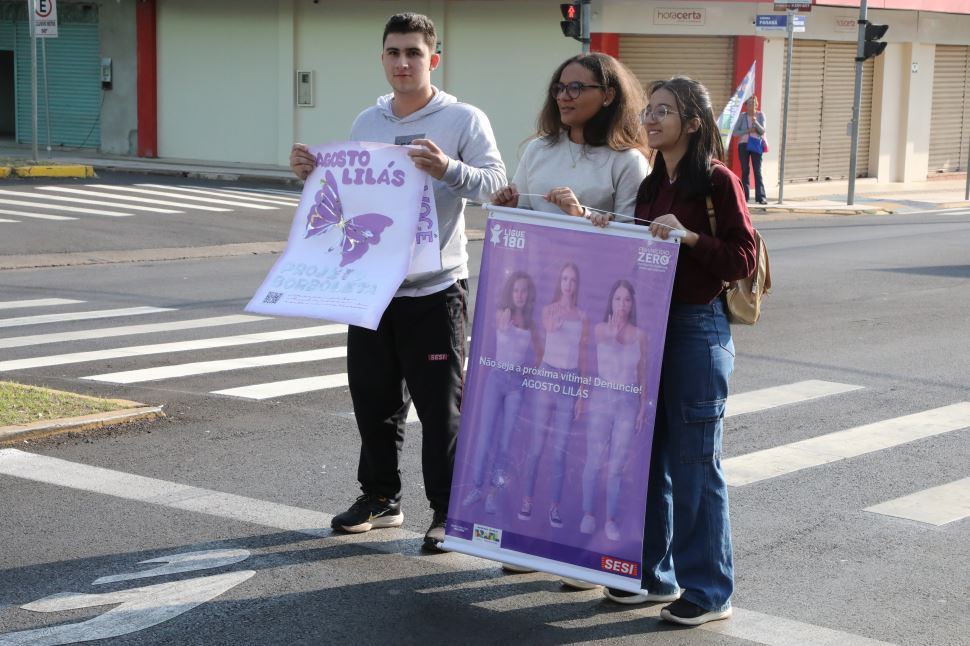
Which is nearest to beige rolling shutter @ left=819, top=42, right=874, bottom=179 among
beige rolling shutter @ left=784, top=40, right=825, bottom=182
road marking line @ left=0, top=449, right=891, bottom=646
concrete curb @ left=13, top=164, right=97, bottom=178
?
beige rolling shutter @ left=784, top=40, right=825, bottom=182

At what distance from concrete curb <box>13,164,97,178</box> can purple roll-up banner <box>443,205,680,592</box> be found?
21.9 metres

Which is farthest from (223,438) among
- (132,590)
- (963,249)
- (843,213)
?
(843,213)

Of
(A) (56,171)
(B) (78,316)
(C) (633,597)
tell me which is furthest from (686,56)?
(C) (633,597)

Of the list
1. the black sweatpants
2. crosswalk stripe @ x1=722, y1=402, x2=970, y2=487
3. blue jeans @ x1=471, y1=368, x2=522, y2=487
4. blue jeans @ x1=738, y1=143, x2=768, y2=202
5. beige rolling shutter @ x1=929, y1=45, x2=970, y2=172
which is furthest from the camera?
beige rolling shutter @ x1=929, y1=45, x2=970, y2=172

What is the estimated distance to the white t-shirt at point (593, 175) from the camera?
16.5 feet

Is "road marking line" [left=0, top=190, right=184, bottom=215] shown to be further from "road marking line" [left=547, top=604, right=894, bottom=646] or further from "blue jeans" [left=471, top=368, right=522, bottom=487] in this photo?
"road marking line" [left=547, top=604, right=894, bottom=646]

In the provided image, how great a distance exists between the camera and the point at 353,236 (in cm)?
545

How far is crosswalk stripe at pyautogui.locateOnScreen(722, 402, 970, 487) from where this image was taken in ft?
23.5

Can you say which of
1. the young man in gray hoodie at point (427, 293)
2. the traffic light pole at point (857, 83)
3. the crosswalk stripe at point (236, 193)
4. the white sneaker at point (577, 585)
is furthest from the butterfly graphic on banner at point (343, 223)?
the traffic light pole at point (857, 83)

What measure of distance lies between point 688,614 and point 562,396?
2.89ft

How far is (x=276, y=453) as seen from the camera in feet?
23.9

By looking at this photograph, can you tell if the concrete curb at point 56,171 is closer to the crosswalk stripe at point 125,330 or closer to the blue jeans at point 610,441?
the crosswalk stripe at point 125,330

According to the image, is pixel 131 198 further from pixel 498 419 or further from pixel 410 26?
pixel 498 419

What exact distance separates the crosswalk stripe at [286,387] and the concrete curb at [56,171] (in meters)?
17.5
